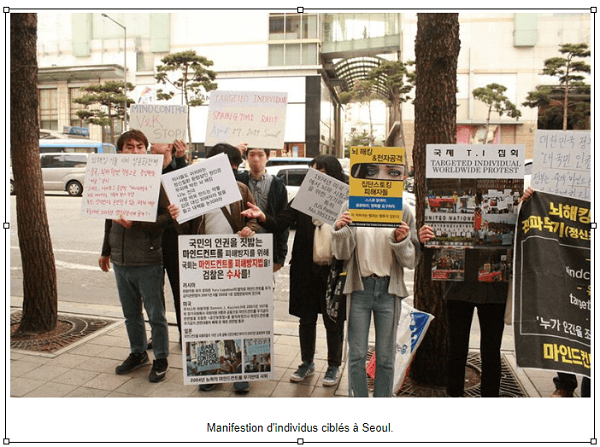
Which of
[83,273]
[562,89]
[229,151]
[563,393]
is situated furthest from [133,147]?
[562,89]

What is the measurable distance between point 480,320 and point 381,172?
1164 mm

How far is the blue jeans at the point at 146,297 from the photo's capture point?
3922 mm

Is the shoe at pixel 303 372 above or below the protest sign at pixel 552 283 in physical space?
below

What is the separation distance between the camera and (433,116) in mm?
3916

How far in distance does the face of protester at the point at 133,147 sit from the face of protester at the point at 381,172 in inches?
75.5

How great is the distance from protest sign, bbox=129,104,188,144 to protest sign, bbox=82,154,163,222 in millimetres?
707

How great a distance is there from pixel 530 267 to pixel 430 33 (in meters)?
2.03

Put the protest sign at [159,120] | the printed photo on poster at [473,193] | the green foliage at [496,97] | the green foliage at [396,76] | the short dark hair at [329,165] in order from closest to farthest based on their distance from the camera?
the printed photo on poster at [473,193], the short dark hair at [329,165], the protest sign at [159,120], the green foliage at [496,97], the green foliage at [396,76]

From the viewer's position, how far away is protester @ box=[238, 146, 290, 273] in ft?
13.4

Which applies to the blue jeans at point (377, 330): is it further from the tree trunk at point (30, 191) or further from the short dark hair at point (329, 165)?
the tree trunk at point (30, 191)

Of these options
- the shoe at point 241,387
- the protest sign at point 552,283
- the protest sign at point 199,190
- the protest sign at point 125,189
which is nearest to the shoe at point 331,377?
the shoe at point 241,387

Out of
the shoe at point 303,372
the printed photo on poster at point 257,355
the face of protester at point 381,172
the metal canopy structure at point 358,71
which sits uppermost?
the metal canopy structure at point 358,71
